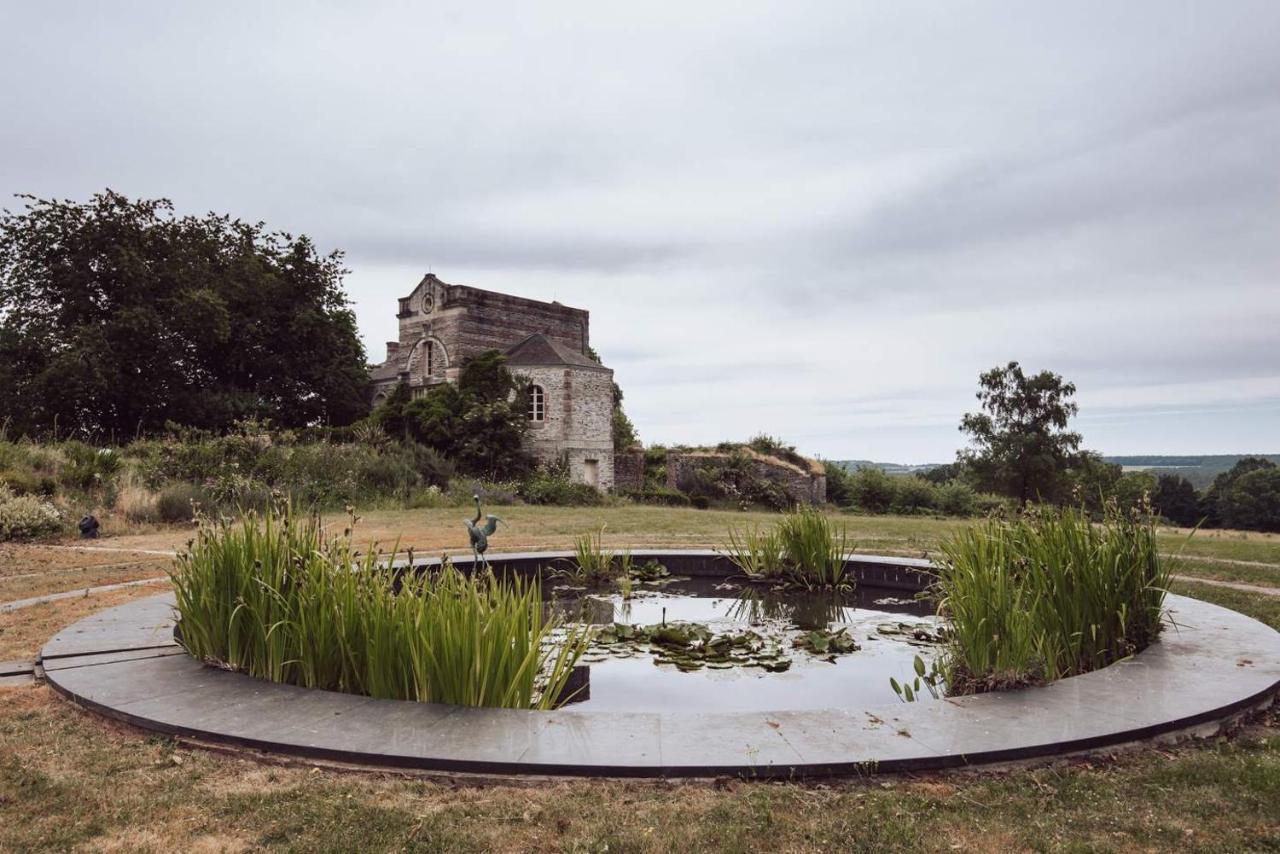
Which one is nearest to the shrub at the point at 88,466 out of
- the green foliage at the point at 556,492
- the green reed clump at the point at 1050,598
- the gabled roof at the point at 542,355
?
the green foliage at the point at 556,492

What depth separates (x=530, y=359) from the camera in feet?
93.4

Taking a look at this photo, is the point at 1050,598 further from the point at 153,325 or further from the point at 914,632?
the point at 153,325

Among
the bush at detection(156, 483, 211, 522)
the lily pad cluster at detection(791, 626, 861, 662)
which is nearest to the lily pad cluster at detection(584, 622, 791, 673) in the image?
the lily pad cluster at detection(791, 626, 861, 662)

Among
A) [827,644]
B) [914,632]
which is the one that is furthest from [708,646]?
[914,632]

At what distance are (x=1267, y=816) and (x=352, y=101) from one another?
1058 centimetres

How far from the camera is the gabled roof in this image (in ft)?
92.5

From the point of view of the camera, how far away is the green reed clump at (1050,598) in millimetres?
3998

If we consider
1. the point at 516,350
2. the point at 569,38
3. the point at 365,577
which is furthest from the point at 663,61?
the point at 516,350

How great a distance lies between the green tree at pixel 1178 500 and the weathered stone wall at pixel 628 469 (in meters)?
34.0

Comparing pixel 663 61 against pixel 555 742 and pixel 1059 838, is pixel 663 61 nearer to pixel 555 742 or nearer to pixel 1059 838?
pixel 555 742

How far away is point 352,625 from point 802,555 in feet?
15.6

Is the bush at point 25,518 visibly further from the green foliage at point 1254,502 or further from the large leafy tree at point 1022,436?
the green foliage at point 1254,502

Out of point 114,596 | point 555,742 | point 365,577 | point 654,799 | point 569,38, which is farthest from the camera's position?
point 569,38

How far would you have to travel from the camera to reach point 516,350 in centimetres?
Result: 3006
